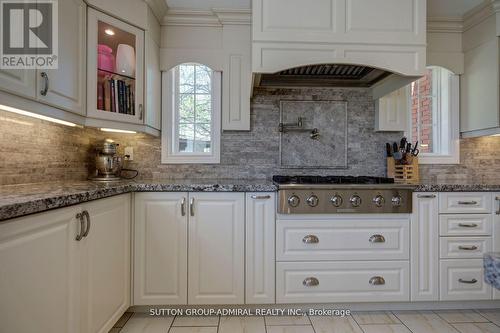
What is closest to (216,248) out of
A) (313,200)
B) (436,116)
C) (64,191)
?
(313,200)

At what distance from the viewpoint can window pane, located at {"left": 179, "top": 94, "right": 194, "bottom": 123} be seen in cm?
249

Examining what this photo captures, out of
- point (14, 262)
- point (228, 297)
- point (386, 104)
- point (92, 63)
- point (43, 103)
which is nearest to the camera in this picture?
point (14, 262)

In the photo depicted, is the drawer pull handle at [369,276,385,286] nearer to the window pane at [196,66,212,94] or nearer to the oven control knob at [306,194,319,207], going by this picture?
the oven control knob at [306,194,319,207]

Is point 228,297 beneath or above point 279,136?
beneath

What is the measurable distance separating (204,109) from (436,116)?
2.16 meters

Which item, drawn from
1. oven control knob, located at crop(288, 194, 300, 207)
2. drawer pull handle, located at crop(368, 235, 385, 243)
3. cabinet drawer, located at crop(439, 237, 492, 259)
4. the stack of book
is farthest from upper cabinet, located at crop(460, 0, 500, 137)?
the stack of book

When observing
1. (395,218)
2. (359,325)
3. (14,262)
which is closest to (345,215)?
(395,218)

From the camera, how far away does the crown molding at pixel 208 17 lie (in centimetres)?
232

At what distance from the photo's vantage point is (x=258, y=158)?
8.20ft

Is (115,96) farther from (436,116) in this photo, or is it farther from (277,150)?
(436,116)

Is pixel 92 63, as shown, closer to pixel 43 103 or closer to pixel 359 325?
pixel 43 103

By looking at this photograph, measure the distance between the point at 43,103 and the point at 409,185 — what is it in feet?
7.32

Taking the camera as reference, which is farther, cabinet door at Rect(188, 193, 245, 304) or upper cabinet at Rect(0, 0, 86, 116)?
cabinet door at Rect(188, 193, 245, 304)

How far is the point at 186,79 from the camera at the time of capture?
2496 millimetres
